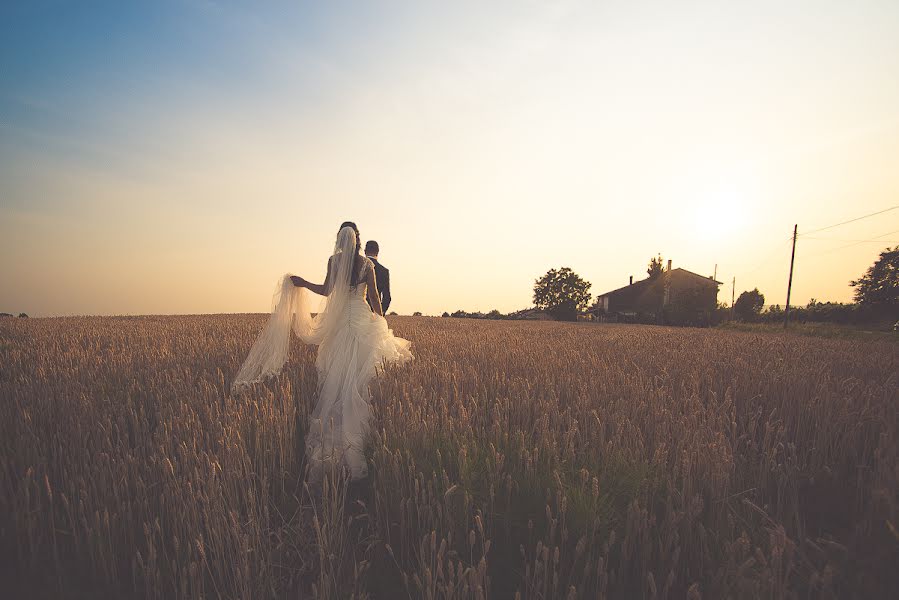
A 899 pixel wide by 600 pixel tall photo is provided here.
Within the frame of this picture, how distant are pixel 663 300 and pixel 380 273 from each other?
52181mm

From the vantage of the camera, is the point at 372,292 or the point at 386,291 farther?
the point at 386,291

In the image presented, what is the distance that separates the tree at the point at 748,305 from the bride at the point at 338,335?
179 feet

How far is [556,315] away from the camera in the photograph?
5406cm

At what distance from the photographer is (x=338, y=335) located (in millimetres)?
5117

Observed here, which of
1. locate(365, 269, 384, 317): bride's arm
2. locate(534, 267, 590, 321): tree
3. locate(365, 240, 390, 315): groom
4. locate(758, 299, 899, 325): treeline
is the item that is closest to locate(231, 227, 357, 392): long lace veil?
locate(365, 269, 384, 317): bride's arm

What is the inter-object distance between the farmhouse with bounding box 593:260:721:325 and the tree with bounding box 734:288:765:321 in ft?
11.1

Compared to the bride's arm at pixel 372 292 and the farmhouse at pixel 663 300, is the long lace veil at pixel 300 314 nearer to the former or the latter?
the bride's arm at pixel 372 292

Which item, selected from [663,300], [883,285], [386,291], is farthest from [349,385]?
[663,300]

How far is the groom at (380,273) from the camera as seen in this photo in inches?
356

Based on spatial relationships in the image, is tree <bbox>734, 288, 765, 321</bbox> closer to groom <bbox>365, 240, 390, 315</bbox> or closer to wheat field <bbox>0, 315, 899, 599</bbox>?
groom <bbox>365, 240, 390, 315</bbox>

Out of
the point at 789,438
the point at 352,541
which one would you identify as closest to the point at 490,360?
the point at 789,438

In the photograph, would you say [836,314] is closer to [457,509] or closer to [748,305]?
[748,305]

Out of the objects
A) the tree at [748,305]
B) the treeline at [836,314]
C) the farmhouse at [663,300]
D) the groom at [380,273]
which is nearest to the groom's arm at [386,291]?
the groom at [380,273]

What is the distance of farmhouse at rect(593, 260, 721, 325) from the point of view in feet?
118
